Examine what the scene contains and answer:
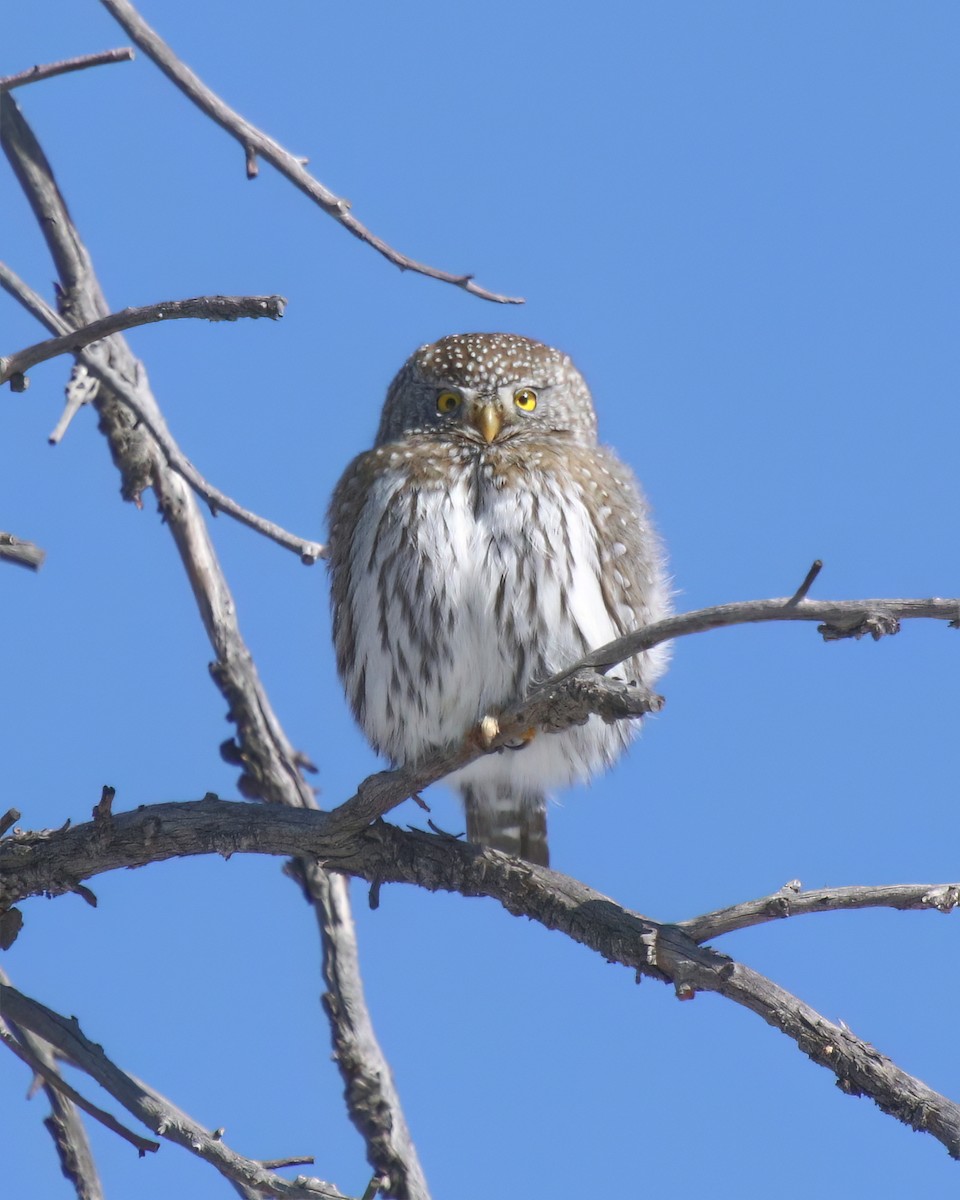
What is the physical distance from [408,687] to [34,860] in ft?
3.56

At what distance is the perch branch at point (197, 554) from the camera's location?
4.44 metres

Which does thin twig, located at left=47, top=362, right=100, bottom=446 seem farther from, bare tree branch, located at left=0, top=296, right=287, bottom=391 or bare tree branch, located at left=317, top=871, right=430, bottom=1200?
bare tree branch, located at left=317, top=871, right=430, bottom=1200

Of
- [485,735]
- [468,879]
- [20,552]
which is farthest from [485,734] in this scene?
[20,552]

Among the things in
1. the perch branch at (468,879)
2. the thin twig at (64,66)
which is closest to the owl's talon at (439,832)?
the perch branch at (468,879)

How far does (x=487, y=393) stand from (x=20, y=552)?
193cm

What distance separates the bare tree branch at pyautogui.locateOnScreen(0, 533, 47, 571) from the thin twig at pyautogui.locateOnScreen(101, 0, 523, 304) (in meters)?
0.90

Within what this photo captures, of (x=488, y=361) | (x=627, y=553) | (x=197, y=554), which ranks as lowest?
(x=197, y=554)

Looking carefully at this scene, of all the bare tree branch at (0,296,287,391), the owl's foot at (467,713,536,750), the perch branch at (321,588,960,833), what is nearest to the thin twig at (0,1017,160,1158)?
the perch branch at (321,588,960,833)

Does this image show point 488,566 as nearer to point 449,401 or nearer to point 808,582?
point 449,401

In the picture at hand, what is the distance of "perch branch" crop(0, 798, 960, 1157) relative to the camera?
321cm

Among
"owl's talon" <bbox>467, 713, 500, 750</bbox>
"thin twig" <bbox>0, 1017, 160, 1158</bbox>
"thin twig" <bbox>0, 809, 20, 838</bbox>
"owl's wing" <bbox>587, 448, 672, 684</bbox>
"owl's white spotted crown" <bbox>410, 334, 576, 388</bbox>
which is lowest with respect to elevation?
"thin twig" <bbox>0, 1017, 160, 1158</bbox>

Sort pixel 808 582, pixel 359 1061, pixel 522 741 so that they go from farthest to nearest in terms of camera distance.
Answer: pixel 359 1061 < pixel 522 741 < pixel 808 582

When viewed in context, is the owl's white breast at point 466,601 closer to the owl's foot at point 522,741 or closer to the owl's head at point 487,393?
the owl's foot at point 522,741

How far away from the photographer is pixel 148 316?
9.11 feet
